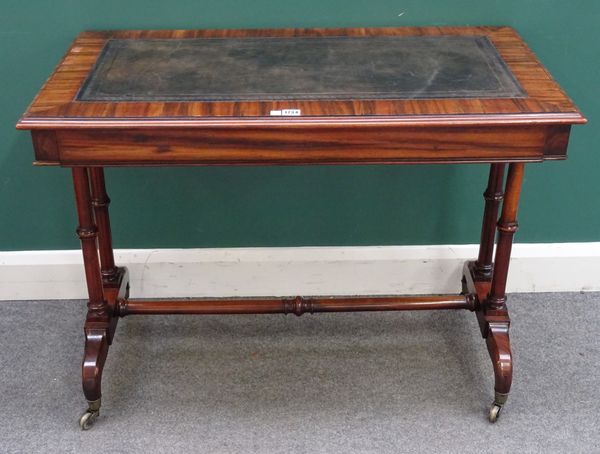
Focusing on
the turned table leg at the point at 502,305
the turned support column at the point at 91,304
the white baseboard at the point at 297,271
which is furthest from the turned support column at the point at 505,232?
the turned support column at the point at 91,304

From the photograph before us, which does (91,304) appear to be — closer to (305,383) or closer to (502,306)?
(305,383)

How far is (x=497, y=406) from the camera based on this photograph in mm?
2111

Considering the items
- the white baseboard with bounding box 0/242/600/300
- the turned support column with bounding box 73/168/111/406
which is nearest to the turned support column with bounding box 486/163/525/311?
the white baseboard with bounding box 0/242/600/300

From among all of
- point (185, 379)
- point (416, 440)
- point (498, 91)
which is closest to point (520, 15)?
point (498, 91)

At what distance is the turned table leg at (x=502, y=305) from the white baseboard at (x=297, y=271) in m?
0.36

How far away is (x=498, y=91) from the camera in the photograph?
1.78m

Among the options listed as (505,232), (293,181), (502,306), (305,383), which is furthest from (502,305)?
(293,181)

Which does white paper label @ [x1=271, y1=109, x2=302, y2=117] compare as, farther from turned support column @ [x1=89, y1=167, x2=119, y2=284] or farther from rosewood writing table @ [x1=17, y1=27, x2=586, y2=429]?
turned support column @ [x1=89, y1=167, x2=119, y2=284]

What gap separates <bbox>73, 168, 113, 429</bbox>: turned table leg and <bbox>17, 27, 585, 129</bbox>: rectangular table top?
25 centimetres

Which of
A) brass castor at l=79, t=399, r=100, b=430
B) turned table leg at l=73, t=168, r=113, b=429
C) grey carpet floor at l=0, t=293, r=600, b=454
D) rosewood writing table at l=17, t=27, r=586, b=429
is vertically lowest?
grey carpet floor at l=0, t=293, r=600, b=454

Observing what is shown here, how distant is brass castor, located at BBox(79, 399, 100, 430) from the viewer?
6.86 feet

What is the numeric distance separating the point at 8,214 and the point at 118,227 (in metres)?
0.32

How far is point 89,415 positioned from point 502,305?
42.6 inches

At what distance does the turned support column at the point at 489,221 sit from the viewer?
224cm
